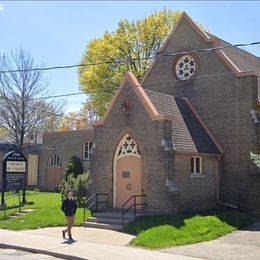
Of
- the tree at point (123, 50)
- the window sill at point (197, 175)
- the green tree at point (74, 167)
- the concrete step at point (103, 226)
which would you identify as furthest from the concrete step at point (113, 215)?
the tree at point (123, 50)

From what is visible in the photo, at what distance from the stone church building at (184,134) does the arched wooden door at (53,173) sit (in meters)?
19.0

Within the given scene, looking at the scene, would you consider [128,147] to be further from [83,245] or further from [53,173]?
[53,173]

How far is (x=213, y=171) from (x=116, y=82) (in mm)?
17837

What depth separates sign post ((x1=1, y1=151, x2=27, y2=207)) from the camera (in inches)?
944

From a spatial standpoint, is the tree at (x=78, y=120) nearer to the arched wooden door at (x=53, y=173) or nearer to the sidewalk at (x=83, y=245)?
the arched wooden door at (x=53, y=173)

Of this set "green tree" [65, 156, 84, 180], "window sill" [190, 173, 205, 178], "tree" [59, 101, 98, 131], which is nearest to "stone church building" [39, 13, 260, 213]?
"window sill" [190, 173, 205, 178]

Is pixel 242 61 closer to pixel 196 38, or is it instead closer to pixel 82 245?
pixel 196 38

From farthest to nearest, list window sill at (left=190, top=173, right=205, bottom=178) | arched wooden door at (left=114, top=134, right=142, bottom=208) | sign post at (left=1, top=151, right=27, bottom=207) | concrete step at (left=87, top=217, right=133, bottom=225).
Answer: sign post at (left=1, top=151, right=27, bottom=207) < arched wooden door at (left=114, top=134, right=142, bottom=208) < window sill at (left=190, top=173, right=205, bottom=178) < concrete step at (left=87, top=217, right=133, bottom=225)

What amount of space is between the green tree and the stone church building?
572 inches

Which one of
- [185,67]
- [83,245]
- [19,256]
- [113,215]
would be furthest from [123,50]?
[19,256]

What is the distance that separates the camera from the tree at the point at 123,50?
130 feet

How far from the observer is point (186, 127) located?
74.5ft

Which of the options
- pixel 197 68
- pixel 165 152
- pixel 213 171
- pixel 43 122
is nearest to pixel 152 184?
pixel 165 152

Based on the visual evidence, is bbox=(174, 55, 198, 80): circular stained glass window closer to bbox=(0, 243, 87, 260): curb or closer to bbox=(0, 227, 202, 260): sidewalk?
bbox=(0, 227, 202, 260): sidewalk
